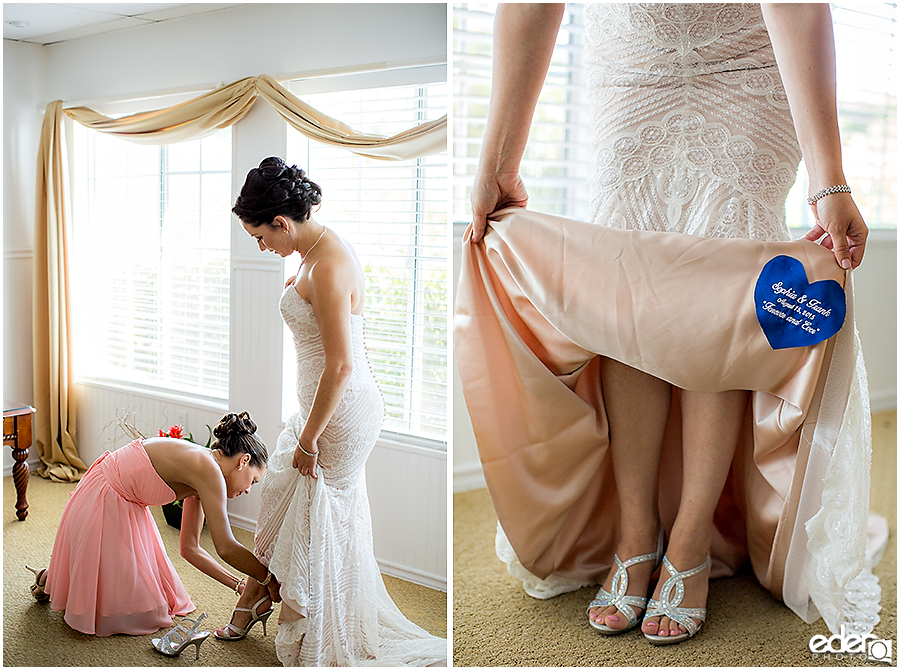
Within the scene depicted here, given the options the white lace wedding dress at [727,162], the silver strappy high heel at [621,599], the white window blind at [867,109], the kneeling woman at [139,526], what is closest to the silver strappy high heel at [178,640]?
the kneeling woman at [139,526]

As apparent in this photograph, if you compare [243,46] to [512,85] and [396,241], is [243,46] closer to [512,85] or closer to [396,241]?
[396,241]

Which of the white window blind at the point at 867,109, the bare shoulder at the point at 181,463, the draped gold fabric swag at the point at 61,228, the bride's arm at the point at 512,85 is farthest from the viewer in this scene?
the white window blind at the point at 867,109

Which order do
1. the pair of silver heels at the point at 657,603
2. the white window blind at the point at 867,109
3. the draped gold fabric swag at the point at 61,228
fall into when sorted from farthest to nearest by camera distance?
the white window blind at the point at 867,109
the draped gold fabric swag at the point at 61,228
the pair of silver heels at the point at 657,603

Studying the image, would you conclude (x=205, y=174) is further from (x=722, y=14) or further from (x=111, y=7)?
(x=722, y=14)

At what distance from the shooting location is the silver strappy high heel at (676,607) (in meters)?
1.30

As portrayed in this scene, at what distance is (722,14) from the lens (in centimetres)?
120

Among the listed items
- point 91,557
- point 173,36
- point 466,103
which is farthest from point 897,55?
point 91,557

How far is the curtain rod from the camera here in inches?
75.5

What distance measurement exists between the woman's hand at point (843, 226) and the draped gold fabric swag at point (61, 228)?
160 centimetres

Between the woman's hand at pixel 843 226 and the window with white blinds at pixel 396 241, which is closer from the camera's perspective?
the woman's hand at pixel 843 226

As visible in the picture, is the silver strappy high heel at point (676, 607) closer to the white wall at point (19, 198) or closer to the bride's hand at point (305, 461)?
the bride's hand at point (305, 461)

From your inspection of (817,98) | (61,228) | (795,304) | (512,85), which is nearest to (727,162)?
(817,98)

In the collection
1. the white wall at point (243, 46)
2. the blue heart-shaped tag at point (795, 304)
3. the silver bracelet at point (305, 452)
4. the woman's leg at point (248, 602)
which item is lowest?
the woman's leg at point (248, 602)

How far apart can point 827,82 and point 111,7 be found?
6.66 feet
